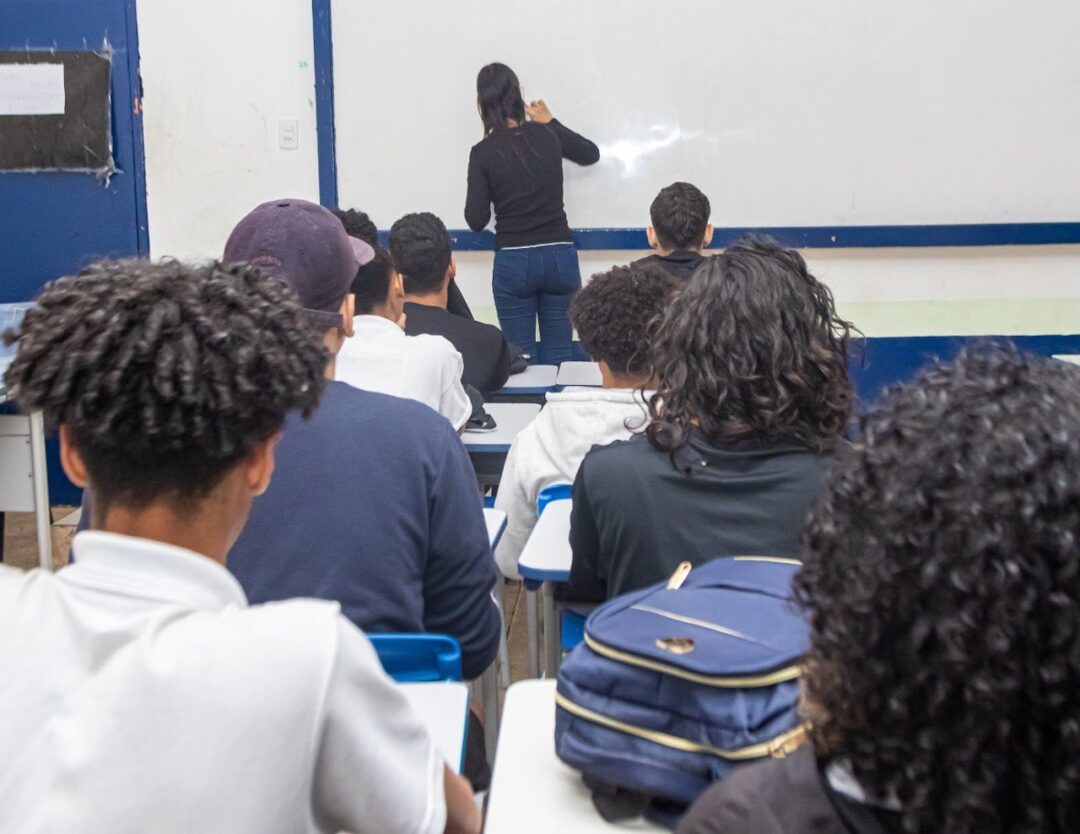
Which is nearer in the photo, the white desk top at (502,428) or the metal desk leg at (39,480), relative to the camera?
the white desk top at (502,428)

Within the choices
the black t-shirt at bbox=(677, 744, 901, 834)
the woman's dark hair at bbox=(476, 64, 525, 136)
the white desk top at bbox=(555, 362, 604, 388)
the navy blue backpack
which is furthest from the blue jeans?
the black t-shirt at bbox=(677, 744, 901, 834)

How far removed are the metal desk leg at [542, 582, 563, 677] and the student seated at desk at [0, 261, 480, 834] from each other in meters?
0.90

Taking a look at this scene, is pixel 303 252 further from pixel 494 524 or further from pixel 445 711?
pixel 445 711

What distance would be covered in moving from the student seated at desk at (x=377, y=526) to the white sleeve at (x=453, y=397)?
76 cm

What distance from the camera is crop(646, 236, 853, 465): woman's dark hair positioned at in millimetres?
1607

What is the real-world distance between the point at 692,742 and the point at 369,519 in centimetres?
60

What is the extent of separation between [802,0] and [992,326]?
149 cm

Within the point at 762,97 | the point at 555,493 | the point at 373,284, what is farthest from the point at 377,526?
the point at 762,97

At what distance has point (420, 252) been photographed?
3.33 metres

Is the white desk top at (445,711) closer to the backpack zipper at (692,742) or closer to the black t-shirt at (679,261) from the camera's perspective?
the backpack zipper at (692,742)

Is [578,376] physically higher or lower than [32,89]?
lower

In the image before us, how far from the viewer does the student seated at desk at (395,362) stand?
238 cm

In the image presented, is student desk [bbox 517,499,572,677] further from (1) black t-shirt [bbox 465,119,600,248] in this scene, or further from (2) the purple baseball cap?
(1) black t-shirt [bbox 465,119,600,248]

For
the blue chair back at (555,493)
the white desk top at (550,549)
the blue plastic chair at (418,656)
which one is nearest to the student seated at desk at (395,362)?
the blue chair back at (555,493)
